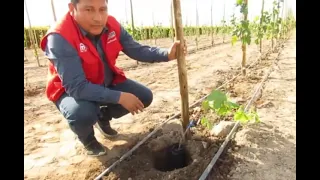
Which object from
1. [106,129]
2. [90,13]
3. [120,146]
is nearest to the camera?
[90,13]

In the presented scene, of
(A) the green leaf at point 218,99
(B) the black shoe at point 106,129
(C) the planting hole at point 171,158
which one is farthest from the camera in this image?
(B) the black shoe at point 106,129

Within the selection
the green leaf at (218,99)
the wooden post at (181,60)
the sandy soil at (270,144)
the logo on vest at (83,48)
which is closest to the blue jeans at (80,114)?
the logo on vest at (83,48)

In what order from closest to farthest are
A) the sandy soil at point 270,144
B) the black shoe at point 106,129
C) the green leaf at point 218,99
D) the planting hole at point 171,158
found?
the sandy soil at point 270,144 < the green leaf at point 218,99 < the planting hole at point 171,158 < the black shoe at point 106,129

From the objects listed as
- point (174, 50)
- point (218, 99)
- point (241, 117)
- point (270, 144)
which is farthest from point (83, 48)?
point (270, 144)

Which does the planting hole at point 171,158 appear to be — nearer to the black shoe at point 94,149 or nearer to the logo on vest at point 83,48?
the black shoe at point 94,149

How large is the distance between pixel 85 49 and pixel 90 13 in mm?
292

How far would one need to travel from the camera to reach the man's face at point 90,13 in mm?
2072

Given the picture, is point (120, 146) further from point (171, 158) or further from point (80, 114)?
point (80, 114)

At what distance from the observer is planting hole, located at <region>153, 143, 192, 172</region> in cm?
242

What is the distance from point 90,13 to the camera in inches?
83.1

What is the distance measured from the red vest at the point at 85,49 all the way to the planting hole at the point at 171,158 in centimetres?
88

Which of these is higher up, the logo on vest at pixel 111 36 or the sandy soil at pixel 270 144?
the logo on vest at pixel 111 36
